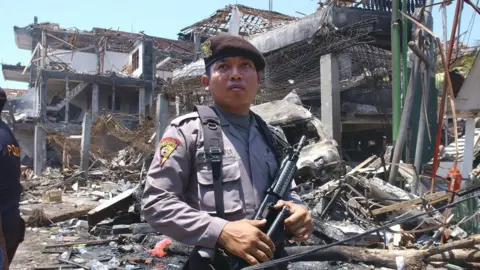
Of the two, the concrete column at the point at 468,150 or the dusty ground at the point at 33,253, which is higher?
the concrete column at the point at 468,150

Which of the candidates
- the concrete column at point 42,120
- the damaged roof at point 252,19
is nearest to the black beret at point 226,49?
the damaged roof at point 252,19

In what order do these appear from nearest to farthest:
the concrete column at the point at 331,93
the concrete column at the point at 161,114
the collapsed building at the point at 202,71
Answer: the concrete column at the point at 331,93 < the collapsed building at the point at 202,71 < the concrete column at the point at 161,114

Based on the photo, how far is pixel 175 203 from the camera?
146 cm

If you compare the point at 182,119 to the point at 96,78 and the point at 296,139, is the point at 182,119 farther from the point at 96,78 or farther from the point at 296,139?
the point at 96,78

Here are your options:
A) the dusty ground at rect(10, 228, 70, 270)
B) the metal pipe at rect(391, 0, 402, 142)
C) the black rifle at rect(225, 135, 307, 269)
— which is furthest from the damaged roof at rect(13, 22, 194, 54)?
the black rifle at rect(225, 135, 307, 269)

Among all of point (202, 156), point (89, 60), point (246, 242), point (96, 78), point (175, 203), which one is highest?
point (89, 60)

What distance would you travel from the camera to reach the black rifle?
151 cm

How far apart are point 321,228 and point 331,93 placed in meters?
5.85

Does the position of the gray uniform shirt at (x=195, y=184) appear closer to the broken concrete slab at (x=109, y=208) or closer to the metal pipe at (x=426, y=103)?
the metal pipe at (x=426, y=103)

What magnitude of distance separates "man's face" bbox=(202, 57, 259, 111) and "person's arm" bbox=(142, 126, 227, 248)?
10.5 inches

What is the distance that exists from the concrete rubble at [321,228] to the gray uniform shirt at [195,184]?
1.56 metres

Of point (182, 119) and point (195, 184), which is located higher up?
point (182, 119)

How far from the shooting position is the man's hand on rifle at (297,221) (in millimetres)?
1543

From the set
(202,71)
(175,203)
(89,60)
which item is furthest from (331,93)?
(89,60)
